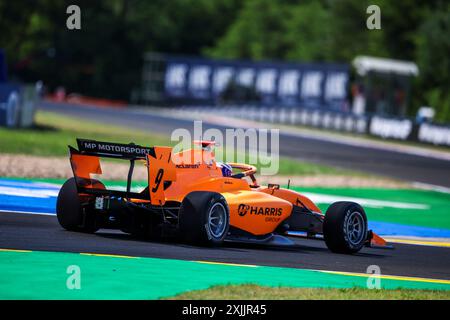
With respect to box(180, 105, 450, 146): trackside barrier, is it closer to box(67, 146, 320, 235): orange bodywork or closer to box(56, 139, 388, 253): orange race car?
box(56, 139, 388, 253): orange race car

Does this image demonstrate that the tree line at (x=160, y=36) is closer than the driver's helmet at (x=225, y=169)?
No

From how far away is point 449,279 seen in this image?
11.6 meters

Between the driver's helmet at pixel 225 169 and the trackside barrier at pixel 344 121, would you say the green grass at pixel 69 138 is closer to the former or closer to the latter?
the trackside barrier at pixel 344 121

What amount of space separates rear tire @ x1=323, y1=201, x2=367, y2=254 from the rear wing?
7.24 ft

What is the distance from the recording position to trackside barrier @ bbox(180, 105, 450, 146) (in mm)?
40219

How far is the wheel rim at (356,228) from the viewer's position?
1301 centimetres

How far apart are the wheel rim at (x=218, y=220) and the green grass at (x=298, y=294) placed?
261 centimetres

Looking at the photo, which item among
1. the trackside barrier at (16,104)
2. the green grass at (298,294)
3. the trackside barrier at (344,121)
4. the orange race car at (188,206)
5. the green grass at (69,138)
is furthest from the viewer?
the trackside barrier at (344,121)

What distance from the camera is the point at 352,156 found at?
34125 millimetres

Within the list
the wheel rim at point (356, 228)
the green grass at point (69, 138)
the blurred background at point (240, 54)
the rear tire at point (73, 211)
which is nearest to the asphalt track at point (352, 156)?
the green grass at point (69, 138)

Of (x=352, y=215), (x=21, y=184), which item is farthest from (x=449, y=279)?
(x=21, y=184)

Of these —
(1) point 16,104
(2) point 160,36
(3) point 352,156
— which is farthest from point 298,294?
(2) point 160,36
